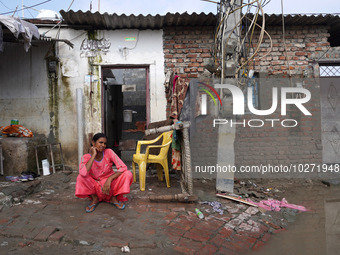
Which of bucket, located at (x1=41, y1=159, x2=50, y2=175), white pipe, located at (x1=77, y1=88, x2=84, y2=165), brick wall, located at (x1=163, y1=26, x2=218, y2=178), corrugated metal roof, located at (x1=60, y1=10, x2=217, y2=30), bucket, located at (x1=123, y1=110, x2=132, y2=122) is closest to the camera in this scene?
corrugated metal roof, located at (x1=60, y1=10, x2=217, y2=30)

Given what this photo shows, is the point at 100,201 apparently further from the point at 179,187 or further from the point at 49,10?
the point at 49,10

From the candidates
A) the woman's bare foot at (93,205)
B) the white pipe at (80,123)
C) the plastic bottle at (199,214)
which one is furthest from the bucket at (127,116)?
the plastic bottle at (199,214)

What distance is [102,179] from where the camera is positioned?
3.54m

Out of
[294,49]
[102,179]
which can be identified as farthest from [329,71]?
[102,179]

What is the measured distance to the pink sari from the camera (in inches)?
133

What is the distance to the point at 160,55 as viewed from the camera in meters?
5.91

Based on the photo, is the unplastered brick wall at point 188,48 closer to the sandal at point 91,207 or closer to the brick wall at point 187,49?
the brick wall at point 187,49

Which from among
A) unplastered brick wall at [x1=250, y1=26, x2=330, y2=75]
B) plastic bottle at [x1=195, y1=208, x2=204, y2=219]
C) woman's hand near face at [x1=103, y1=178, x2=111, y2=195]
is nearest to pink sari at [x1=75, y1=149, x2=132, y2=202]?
woman's hand near face at [x1=103, y1=178, x2=111, y2=195]

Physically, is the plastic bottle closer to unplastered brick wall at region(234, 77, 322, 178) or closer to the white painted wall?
unplastered brick wall at region(234, 77, 322, 178)

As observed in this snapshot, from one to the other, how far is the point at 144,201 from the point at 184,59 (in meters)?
3.46

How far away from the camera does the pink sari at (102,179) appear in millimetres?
3370

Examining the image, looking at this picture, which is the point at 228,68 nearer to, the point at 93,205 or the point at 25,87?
the point at 93,205

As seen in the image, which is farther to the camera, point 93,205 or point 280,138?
point 280,138

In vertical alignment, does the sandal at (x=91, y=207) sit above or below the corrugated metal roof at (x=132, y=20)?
below
